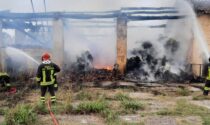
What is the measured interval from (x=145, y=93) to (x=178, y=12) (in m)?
7.27

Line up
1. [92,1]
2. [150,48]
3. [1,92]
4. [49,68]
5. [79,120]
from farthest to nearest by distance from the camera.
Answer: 1. [92,1]
2. [150,48]
3. [1,92]
4. [49,68]
5. [79,120]

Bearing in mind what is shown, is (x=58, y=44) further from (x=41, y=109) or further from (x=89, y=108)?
(x=89, y=108)

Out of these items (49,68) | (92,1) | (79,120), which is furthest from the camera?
(92,1)

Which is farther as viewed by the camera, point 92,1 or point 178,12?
point 92,1

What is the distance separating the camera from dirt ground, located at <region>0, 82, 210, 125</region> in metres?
9.84

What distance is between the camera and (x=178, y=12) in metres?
20.9

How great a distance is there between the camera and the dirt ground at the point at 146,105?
9.84m

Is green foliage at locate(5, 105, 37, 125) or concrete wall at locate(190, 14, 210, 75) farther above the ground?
concrete wall at locate(190, 14, 210, 75)

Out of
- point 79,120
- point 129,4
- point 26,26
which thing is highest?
point 129,4

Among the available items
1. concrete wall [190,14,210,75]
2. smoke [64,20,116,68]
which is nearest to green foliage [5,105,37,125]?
smoke [64,20,116,68]

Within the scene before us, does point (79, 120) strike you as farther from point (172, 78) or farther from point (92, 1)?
point (92, 1)

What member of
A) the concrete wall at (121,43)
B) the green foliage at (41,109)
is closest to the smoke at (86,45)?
the concrete wall at (121,43)

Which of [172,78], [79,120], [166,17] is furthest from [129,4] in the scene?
[79,120]

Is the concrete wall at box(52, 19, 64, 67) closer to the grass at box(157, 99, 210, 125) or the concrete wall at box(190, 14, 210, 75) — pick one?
the concrete wall at box(190, 14, 210, 75)
